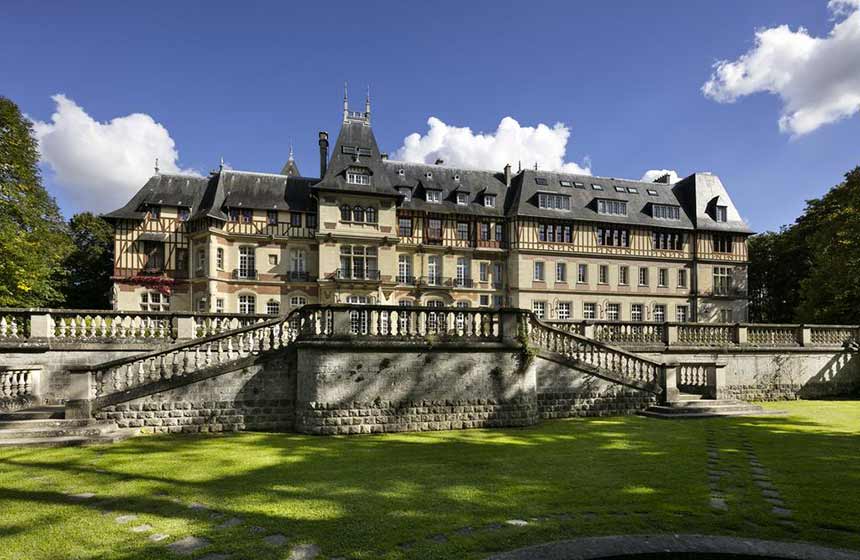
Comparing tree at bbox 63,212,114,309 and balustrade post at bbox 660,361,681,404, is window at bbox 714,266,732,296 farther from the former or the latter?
tree at bbox 63,212,114,309

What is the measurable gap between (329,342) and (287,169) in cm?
3803

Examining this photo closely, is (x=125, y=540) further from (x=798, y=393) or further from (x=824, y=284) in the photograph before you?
(x=824, y=284)

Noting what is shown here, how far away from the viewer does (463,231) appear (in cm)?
3238

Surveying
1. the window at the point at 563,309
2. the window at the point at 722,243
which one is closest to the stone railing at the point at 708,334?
the window at the point at 563,309

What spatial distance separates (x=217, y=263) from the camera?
28.0 metres

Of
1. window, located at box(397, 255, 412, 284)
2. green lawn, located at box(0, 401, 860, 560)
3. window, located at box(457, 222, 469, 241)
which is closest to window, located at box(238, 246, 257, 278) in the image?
window, located at box(397, 255, 412, 284)

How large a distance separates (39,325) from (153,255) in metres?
17.6

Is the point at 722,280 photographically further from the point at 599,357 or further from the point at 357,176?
the point at 599,357

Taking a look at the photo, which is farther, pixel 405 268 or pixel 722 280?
pixel 722 280

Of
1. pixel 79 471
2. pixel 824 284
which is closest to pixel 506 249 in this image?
pixel 824 284

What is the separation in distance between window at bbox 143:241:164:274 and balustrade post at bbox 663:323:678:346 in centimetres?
2683

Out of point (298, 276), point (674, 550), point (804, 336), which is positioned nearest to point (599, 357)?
point (674, 550)

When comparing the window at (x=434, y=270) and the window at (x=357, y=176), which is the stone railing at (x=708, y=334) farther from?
the window at (x=357, y=176)

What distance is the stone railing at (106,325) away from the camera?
12.5 meters
